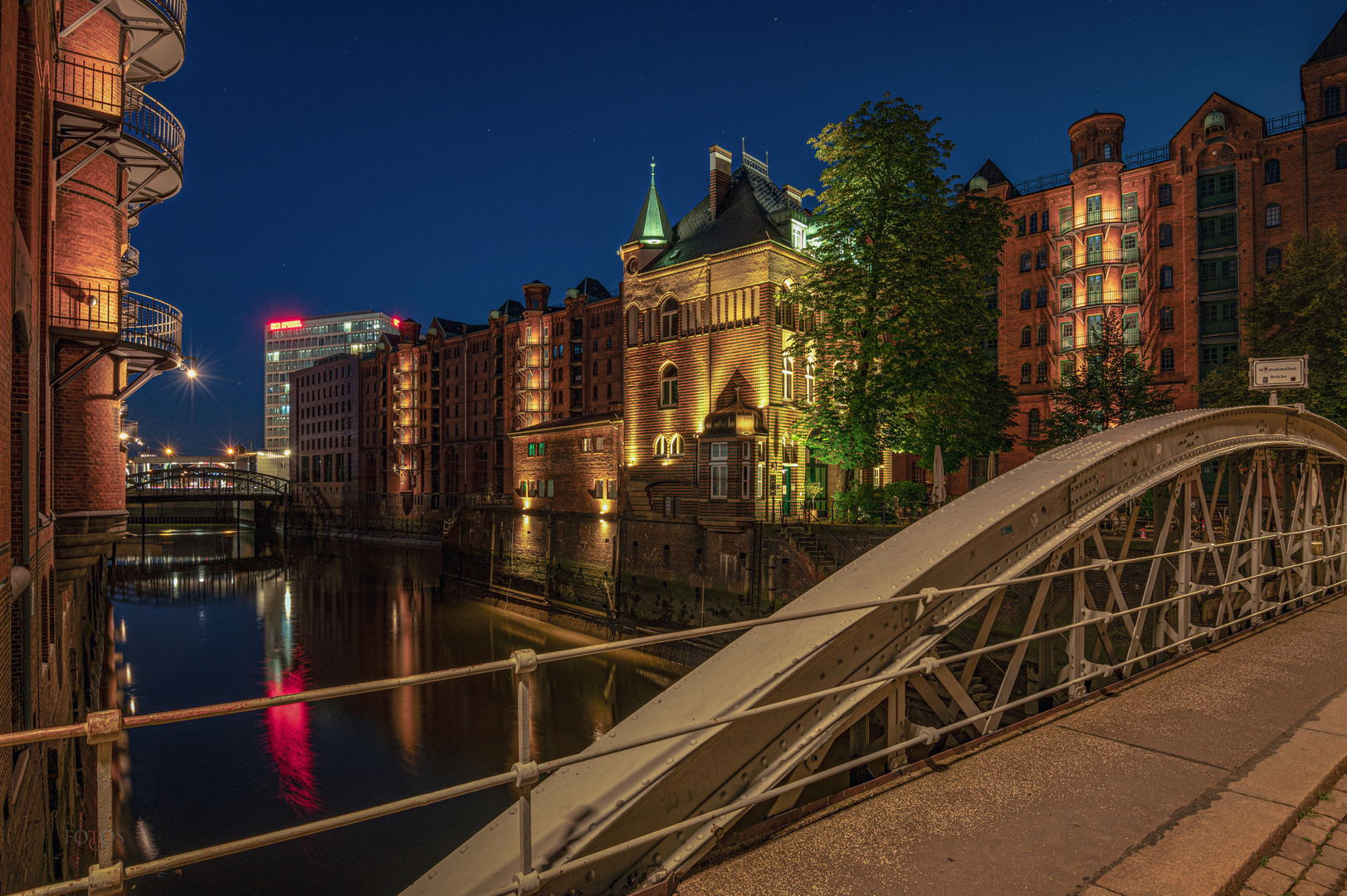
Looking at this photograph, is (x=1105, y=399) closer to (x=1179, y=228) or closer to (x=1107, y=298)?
(x=1107, y=298)

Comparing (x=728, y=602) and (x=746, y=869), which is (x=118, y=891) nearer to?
(x=746, y=869)

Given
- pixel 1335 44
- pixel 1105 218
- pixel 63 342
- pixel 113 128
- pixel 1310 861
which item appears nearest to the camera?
pixel 1310 861

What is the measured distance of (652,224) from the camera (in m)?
37.8

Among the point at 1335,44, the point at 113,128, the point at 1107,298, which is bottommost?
the point at 113,128

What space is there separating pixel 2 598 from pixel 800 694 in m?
8.19

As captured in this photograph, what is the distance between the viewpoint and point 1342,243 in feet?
114

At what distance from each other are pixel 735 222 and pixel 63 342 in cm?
2555

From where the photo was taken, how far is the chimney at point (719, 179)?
3528 centimetres

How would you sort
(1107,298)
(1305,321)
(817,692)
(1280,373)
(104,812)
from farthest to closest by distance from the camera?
1. (1107,298)
2. (1305,321)
3. (1280,373)
4. (817,692)
5. (104,812)

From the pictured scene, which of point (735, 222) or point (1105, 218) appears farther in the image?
point (1105, 218)

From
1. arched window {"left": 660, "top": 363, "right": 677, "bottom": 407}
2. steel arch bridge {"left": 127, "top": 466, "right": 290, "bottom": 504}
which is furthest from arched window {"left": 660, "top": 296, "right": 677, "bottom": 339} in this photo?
steel arch bridge {"left": 127, "top": 466, "right": 290, "bottom": 504}

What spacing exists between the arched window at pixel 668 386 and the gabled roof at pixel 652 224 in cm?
790

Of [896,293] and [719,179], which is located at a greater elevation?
[719,179]

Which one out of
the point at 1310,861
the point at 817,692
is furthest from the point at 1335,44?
the point at 817,692
